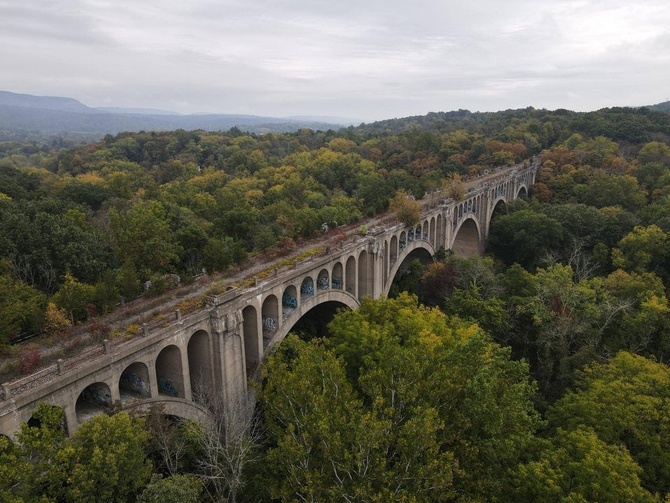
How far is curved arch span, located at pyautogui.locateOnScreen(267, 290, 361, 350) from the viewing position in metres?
28.9

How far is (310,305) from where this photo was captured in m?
31.9

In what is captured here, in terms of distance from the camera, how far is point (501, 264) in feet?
189

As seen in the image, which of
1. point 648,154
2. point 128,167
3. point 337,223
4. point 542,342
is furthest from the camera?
point 128,167

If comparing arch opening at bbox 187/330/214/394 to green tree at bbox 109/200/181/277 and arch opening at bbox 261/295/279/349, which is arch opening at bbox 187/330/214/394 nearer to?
arch opening at bbox 261/295/279/349

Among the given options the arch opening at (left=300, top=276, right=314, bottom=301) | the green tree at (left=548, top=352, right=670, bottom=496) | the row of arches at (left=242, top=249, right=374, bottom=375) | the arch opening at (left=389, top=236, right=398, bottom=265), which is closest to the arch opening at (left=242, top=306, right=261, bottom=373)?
the row of arches at (left=242, top=249, right=374, bottom=375)

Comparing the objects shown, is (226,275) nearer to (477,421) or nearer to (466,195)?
(477,421)

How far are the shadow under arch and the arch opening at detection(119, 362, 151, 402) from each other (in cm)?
2308

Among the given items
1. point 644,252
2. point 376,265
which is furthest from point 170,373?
point 644,252

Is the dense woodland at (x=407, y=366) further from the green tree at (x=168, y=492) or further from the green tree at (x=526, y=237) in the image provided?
the green tree at (x=526, y=237)

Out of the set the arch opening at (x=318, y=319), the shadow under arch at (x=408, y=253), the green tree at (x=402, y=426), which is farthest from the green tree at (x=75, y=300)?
the shadow under arch at (x=408, y=253)

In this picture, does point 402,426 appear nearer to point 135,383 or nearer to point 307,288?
point 135,383

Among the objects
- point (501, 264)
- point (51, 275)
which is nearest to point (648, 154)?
point (501, 264)

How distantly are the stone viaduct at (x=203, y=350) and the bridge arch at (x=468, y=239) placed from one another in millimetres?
24242

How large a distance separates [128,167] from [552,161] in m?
84.6
